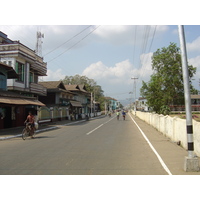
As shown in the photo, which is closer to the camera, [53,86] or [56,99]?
[56,99]

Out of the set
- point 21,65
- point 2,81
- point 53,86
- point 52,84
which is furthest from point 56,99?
point 2,81

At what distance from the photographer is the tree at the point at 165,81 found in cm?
3953

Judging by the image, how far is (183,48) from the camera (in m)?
6.26

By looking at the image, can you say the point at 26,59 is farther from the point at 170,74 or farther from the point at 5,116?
the point at 170,74

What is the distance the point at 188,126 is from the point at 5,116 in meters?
17.8

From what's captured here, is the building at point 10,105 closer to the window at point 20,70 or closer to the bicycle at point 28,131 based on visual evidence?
the window at point 20,70

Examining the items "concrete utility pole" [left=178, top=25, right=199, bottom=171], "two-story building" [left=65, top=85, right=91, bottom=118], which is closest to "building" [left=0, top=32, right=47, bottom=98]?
"two-story building" [left=65, top=85, right=91, bottom=118]

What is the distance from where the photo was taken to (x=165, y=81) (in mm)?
43312

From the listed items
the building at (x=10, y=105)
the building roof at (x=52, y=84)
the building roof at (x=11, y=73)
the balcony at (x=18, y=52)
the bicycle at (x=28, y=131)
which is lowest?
the bicycle at (x=28, y=131)

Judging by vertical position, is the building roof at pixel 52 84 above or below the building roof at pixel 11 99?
above

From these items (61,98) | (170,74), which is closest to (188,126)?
(61,98)

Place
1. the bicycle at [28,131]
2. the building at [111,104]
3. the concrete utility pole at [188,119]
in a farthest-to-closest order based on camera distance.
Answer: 1. the building at [111,104]
2. the bicycle at [28,131]
3. the concrete utility pole at [188,119]

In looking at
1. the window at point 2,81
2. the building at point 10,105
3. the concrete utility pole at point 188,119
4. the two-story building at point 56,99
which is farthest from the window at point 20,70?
the concrete utility pole at point 188,119

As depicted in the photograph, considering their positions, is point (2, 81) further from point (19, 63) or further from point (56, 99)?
point (56, 99)
